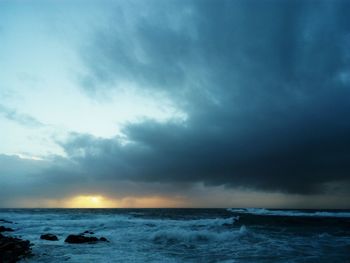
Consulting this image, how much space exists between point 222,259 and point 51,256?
8.53m

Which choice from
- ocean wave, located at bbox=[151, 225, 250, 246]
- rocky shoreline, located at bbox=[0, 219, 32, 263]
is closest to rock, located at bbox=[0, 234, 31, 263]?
rocky shoreline, located at bbox=[0, 219, 32, 263]

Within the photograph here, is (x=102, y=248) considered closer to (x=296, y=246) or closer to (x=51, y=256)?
(x=51, y=256)

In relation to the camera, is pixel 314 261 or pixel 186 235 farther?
pixel 186 235

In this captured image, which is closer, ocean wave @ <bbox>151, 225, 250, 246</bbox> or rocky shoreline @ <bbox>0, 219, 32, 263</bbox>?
rocky shoreline @ <bbox>0, 219, 32, 263</bbox>

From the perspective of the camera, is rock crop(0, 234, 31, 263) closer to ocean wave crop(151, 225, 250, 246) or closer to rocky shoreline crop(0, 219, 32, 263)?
rocky shoreline crop(0, 219, 32, 263)

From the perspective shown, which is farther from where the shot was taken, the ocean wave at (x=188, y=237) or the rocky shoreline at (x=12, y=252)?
the ocean wave at (x=188, y=237)

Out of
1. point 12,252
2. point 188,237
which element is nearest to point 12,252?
point 12,252

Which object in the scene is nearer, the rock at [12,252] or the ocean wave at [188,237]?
the rock at [12,252]

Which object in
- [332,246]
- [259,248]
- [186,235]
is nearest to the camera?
[259,248]

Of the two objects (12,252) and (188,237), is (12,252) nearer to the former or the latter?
(12,252)

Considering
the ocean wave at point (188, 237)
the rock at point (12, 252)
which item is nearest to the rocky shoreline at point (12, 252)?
the rock at point (12, 252)

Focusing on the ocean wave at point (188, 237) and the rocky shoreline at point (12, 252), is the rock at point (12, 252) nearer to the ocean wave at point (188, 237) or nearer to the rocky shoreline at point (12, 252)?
the rocky shoreline at point (12, 252)

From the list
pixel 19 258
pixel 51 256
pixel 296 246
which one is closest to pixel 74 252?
pixel 51 256

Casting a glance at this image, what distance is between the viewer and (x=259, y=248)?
56.8 feet
